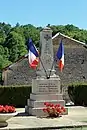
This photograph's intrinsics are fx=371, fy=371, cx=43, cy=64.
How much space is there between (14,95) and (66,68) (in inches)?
614

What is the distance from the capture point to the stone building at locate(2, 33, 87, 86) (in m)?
37.9

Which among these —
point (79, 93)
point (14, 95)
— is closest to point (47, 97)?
point (14, 95)

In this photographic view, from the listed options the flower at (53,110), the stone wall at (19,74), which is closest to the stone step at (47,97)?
the flower at (53,110)

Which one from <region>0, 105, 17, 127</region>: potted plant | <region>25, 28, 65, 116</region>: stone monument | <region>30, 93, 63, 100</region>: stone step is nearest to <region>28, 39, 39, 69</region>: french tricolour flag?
<region>25, 28, 65, 116</region>: stone monument

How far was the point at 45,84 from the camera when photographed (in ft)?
58.5

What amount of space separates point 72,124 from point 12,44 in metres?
59.7

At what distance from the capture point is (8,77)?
124 feet

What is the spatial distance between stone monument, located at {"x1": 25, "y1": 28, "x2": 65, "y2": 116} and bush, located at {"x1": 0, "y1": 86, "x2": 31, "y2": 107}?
6.86 metres

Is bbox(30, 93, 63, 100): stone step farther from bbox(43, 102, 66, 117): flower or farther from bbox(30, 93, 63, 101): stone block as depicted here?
bbox(43, 102, 66, 117): flower

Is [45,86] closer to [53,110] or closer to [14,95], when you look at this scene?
[53,110]

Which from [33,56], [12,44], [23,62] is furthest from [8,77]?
[12,44]

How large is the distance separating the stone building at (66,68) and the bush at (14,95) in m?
12.5

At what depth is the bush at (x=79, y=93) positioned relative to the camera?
85.0 ft

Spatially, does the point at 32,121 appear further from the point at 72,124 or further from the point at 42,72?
the point at 42,72
